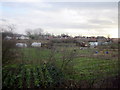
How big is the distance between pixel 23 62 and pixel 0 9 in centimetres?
174

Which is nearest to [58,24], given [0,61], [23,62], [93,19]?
[93,19]

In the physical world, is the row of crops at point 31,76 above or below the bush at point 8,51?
below

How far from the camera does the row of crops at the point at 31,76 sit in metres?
3.47

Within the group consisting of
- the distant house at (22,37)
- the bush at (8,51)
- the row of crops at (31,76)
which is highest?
the distant house at (22,37)

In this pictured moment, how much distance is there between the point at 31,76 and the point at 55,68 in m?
0.82

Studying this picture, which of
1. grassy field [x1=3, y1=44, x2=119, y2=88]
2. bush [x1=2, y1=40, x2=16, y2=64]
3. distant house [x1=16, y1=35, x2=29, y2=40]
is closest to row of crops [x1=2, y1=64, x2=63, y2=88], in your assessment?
grassy field [x1=3, y1=44, x2=119, y2=88]

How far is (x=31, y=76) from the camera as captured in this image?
4.03m

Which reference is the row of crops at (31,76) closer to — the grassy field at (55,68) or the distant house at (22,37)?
the grassy field at (55,68)

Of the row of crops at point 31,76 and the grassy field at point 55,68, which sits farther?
the grassy field at point 55,68

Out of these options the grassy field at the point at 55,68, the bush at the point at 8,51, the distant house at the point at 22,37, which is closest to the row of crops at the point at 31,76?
the grassy field at the point at 55,68

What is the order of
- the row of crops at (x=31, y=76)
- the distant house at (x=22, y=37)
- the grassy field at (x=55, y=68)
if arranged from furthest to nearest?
the distant house at (x=22, y=37) → the grassy field at (x=55, y=68) → the row of crops at (x=31, y=76)

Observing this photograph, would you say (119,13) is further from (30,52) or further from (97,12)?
(30,52)

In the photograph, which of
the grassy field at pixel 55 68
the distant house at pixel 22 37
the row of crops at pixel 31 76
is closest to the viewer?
the row of crops at pixel 31 76

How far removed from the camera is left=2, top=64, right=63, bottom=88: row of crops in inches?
137
